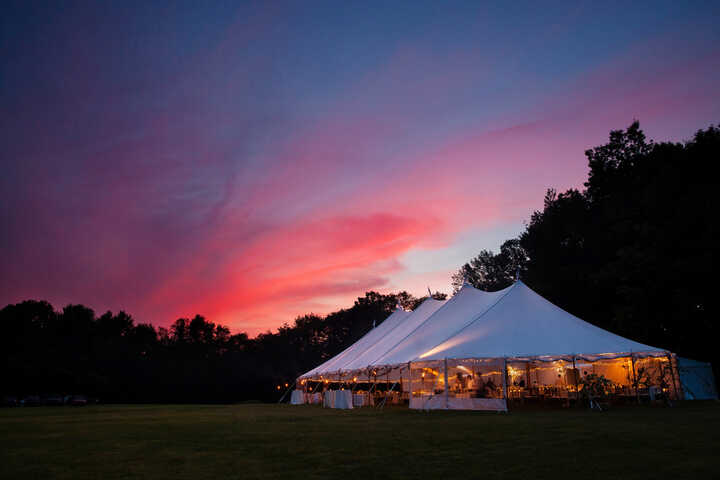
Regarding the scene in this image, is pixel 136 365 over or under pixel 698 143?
under

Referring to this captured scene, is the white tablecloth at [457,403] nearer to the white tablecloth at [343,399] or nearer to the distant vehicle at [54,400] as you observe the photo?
the white tablecloth at [343,399]

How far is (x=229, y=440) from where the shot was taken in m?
9.75

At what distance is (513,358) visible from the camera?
1645 centimetres

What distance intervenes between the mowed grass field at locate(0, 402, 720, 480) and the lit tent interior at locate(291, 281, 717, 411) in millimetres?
4592

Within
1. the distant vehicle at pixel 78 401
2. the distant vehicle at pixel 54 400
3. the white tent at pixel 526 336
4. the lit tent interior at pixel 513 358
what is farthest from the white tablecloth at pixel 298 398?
the distant vehicle at pixel 54 400

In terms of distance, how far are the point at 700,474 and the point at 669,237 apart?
22.5m

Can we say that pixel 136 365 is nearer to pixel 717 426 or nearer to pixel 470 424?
pixel 470 424

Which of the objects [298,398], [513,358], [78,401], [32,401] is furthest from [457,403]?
[32,401]

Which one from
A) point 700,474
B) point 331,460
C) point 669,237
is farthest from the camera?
point 669,237

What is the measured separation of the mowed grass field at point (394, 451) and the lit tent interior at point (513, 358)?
15.1ft

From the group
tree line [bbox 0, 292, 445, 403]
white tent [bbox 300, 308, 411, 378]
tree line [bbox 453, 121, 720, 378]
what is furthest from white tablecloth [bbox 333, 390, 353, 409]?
tree line [bbox 0, 292, 445, 403]

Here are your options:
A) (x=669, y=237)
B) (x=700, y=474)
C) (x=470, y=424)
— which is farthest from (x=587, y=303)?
(x=700, y=474)

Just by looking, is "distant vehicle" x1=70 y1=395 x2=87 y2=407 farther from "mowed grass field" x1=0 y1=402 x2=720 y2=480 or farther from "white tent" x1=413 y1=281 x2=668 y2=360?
"white tent" x1=413 y1=281 x2=668 y2=360

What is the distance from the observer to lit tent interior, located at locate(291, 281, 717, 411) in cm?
1658
